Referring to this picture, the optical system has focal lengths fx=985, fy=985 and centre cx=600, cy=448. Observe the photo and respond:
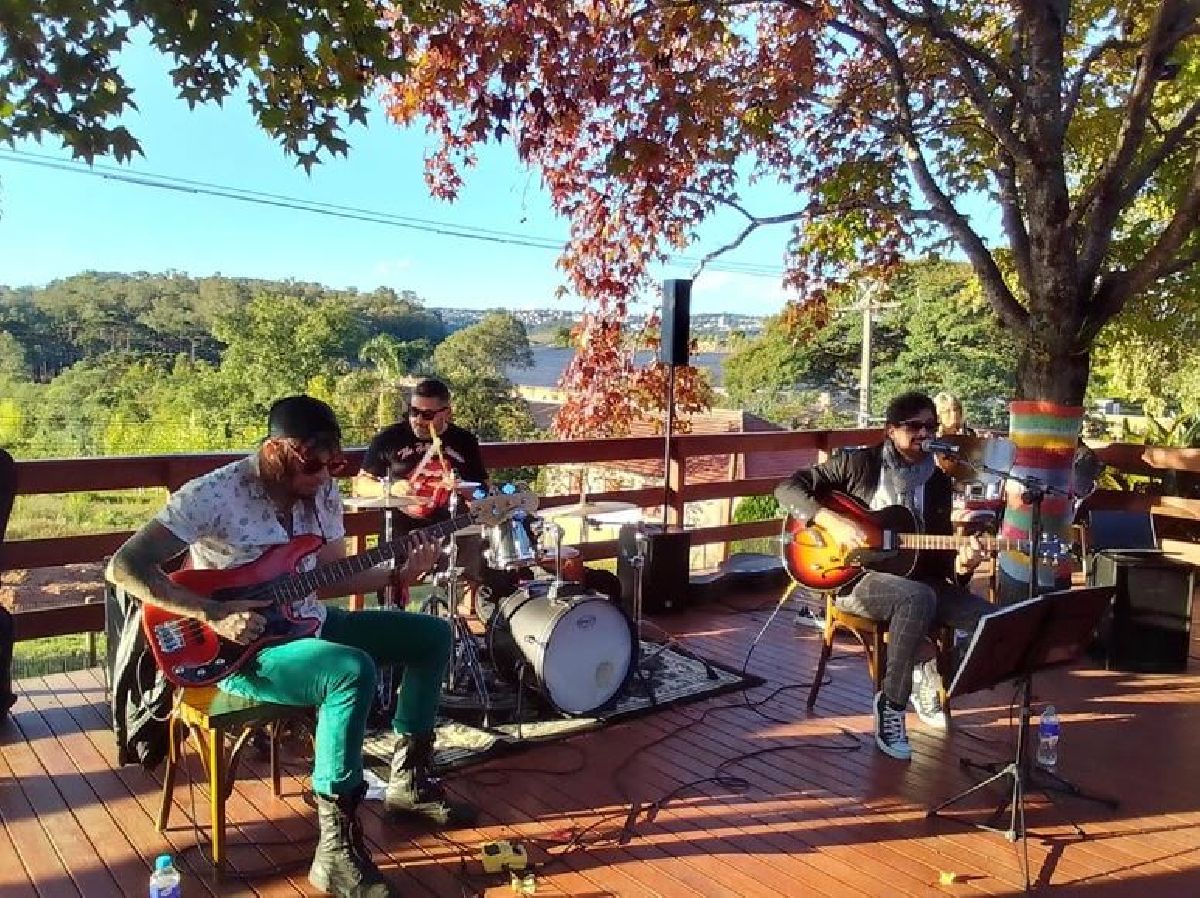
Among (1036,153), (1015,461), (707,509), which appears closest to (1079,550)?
(1015,461)

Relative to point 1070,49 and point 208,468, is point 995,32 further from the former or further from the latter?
point 208,468

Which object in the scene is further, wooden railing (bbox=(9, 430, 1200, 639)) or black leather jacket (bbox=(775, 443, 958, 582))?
wooden railing (bbox=(9, 430, 1200, 639))

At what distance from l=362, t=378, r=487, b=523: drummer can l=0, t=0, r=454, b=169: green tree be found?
133cm

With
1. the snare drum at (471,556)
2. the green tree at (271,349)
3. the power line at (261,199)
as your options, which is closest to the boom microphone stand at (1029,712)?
the snare drum at (471,556)

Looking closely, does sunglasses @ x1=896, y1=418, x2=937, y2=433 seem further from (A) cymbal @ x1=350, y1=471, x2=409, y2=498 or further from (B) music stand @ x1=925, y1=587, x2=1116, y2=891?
(A) cymbal @ x1=350, y1=471, x2=409, y2=498

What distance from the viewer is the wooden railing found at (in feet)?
13.0

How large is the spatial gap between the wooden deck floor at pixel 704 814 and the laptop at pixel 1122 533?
1225 mm

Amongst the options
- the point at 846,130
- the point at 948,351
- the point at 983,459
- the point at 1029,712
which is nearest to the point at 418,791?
the point at 1029,712

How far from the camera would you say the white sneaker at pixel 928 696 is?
3947mm

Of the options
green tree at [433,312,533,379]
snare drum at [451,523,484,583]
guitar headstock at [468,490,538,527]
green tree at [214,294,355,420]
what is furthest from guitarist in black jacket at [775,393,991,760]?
green tree at [433,312,533,379]

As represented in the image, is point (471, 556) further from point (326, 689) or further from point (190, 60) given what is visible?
point (190, 60)

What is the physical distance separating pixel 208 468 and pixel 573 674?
188 centimetres

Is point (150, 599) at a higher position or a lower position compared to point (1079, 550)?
higher

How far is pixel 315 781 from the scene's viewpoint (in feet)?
8.20
